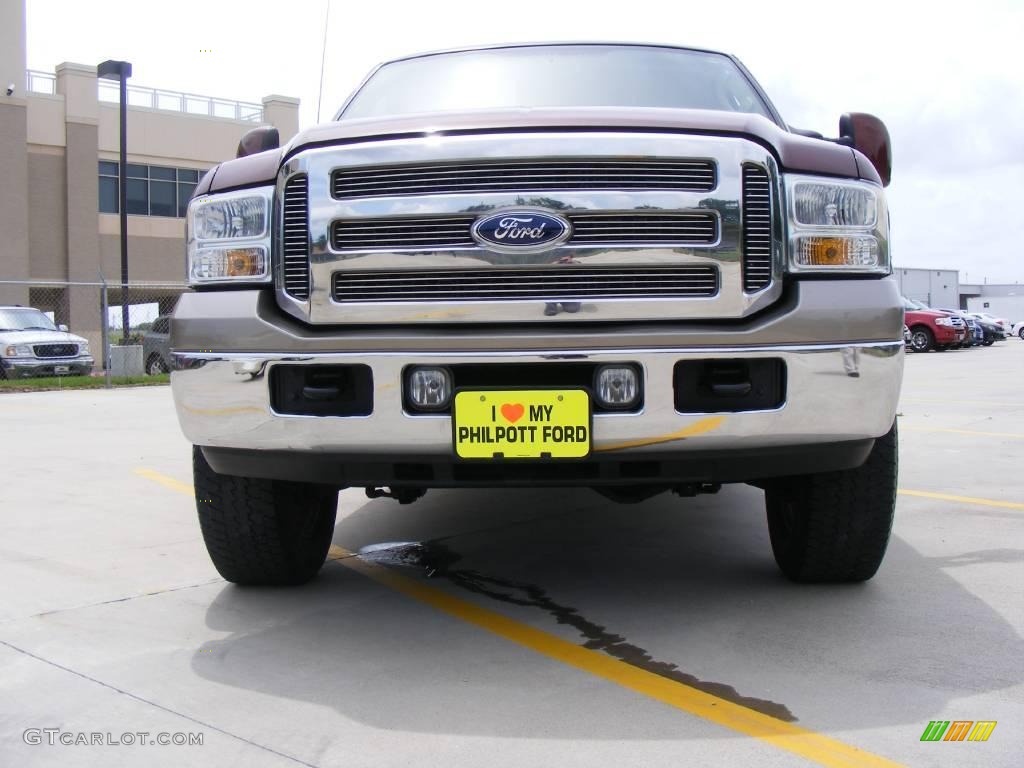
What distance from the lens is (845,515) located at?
3.33 m

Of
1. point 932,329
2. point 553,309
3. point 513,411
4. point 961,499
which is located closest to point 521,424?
point 513,411

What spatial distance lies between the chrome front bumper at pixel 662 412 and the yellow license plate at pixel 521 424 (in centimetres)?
4

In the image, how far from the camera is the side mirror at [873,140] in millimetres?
3727

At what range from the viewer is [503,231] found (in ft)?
9.57

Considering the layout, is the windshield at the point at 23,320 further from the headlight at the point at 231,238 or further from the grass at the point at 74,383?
the headlight at the point at 231,238

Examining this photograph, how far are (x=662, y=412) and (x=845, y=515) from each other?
0.87 meters

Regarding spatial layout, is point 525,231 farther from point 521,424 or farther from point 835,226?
point 835,226

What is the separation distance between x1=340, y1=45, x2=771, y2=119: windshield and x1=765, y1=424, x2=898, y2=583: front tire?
60.9 inches

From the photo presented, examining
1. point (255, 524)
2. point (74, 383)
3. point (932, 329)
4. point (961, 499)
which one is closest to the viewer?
point (255, 524)

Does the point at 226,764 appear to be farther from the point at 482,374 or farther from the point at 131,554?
the point at 131,554

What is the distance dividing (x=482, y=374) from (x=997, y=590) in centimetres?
196

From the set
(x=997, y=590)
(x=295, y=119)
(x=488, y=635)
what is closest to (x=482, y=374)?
(x=488, y=635)

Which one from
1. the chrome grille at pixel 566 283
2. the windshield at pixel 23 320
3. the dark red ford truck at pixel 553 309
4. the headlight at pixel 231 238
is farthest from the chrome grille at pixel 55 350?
the chrome grille at pixel 566 283

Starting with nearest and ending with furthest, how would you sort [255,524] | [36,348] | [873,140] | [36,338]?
[255,524]
[873,140]
[36,348]
[36,338]
